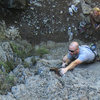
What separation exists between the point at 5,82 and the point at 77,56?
2033mm

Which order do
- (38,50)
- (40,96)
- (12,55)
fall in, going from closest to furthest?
(40,96) → (12,55) → (38,50)

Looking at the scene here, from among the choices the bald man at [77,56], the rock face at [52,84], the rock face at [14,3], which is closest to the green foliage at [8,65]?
the rock face at [52,84]

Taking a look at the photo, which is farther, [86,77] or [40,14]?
[40,14]

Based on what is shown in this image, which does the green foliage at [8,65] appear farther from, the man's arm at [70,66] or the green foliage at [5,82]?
the man's arm at [70,66]

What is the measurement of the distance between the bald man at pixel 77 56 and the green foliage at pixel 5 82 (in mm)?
1198

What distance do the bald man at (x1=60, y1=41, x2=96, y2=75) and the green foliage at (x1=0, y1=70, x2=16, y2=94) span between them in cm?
120

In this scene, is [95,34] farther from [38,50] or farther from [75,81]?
[75,81]

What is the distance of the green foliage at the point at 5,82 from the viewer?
4.60 metres

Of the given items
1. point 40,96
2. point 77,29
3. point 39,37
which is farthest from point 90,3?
point 40,96

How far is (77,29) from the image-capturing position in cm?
954

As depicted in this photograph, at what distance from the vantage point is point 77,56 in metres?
5.80

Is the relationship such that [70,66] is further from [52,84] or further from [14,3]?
[14,3]

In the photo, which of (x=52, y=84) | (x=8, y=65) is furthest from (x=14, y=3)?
(x=52, y=84)

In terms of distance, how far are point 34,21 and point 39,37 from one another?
2.38 feet
